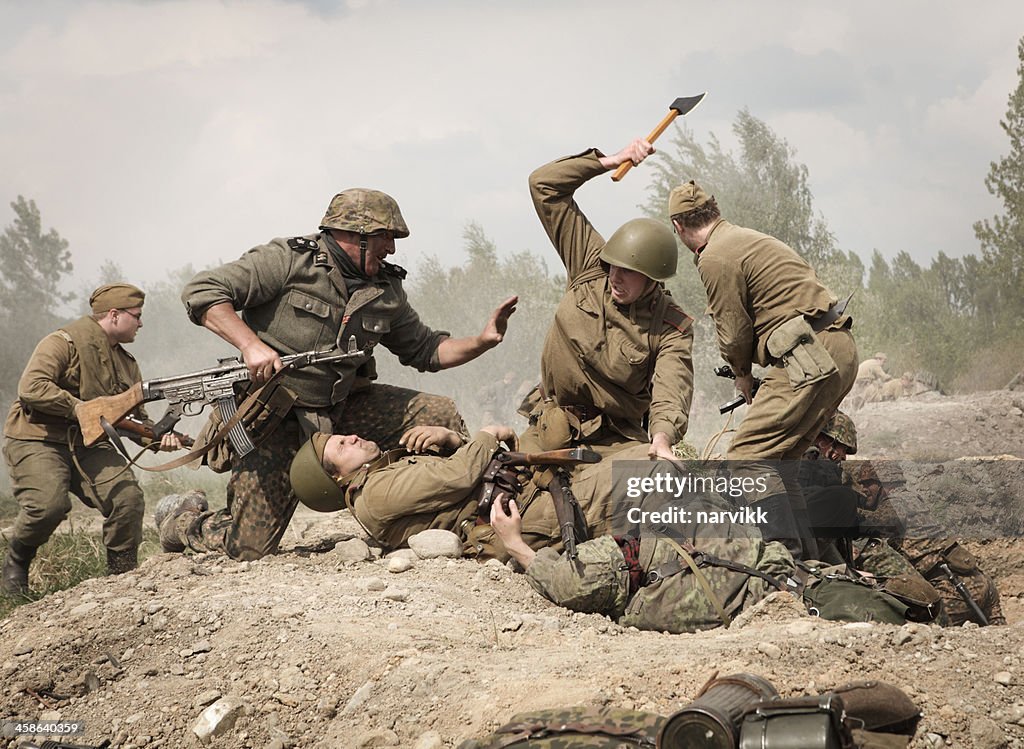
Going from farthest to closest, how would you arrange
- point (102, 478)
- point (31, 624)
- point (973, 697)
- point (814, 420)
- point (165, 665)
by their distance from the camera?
point (102, 478)
point (814, 420)
point (31, 624)
point (165, 665)
point (973, 697)

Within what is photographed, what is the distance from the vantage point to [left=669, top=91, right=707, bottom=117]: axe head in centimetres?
568

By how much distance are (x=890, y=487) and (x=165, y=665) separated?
4781mm

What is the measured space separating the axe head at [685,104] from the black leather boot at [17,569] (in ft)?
15.4

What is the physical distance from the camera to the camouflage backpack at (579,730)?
2586 millimetres

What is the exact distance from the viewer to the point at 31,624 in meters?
4.67

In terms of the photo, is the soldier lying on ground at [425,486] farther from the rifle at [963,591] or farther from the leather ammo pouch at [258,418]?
the rifle at [963,591]

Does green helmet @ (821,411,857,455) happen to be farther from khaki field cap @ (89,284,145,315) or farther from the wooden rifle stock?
khaki field cap @ (89,284,145,315)

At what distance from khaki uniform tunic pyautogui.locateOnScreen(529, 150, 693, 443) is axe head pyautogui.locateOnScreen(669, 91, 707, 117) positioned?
0.54m

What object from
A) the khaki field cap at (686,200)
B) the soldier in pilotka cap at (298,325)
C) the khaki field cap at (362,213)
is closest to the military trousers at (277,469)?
the soldier in pilotka cap at (298,325)

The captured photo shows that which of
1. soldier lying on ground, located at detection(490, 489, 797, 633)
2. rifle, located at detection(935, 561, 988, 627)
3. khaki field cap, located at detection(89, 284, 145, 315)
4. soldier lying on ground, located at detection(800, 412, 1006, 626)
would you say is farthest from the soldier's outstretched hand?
rifle, located at detection(935, 561, 988, 627)

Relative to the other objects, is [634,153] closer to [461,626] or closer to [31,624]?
[461,626]

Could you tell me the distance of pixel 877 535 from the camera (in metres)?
5.40

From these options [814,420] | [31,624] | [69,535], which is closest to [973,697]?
[814,420]

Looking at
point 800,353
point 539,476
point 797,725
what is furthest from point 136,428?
point 797,725
